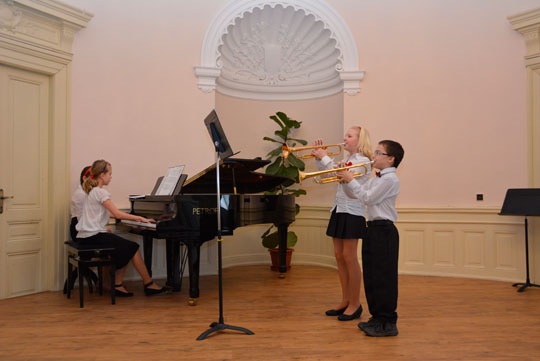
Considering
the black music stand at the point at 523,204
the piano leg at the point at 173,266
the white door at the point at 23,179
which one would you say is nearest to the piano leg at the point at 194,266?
the piano leg at the point at 173,266

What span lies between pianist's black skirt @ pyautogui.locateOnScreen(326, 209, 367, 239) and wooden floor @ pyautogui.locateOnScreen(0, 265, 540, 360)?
685 mm

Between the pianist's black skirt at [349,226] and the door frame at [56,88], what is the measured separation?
3028 mm

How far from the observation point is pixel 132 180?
17.6ft

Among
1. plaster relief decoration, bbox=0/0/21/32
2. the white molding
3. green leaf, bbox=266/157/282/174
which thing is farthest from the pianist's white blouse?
the white molding

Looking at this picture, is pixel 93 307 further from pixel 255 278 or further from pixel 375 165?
pixel 375 165

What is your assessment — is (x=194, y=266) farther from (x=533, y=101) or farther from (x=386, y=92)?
(x=533, y=101)

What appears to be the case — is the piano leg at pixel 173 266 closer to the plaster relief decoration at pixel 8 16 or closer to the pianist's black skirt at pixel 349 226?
the pianist's black skirt at pixel 349 226

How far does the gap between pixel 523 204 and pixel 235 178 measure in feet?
10.2

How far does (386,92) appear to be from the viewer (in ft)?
19.2

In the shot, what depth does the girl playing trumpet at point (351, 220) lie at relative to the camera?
3.41 meters

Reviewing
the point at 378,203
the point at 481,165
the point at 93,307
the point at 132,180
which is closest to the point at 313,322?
the point at 378,203

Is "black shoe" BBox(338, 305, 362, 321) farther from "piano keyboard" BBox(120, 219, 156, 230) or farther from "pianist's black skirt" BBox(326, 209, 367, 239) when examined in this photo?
"piano keyboard" BBox(120, 219, 156, 230)

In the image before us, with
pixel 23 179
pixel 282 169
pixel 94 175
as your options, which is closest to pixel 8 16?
pixel 23 179

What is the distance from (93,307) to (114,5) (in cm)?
341
